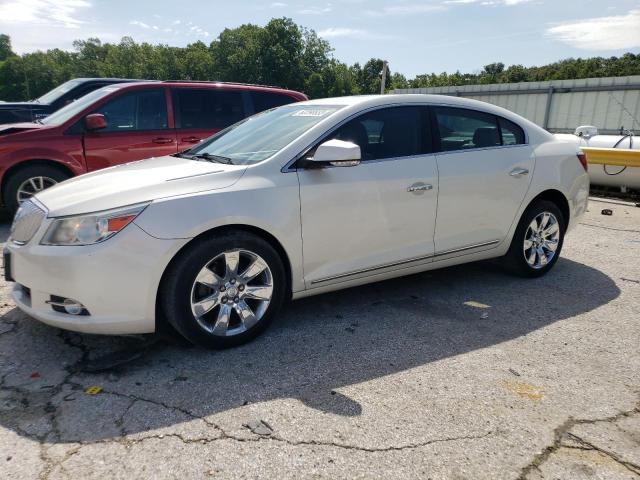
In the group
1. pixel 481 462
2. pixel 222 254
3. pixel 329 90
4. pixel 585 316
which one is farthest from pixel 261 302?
pixel 329 90

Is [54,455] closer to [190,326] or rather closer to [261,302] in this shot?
[190,326]

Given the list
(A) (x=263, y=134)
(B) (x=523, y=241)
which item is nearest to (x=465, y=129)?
(B) (x=523, y=241)

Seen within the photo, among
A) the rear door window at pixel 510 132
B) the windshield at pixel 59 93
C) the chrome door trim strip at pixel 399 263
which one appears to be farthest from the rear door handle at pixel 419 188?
the windshield at pixel 59 93

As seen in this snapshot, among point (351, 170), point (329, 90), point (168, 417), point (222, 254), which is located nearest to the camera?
point (168, 417)

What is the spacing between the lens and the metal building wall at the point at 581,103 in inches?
616

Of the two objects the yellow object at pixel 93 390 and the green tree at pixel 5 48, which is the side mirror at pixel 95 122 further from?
the green tree at pixel 5 48

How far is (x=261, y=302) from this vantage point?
3.25m

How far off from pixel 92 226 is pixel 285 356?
137 centimetres

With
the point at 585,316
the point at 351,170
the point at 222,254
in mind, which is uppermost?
the point at 351,170

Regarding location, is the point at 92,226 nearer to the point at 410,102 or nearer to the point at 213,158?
the point at 213,158

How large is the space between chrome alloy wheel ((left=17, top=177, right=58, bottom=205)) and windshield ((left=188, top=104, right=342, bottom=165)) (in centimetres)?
311

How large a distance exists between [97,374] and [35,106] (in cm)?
867

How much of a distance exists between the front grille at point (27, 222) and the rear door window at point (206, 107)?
3.73m

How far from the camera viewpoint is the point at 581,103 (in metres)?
16.7
